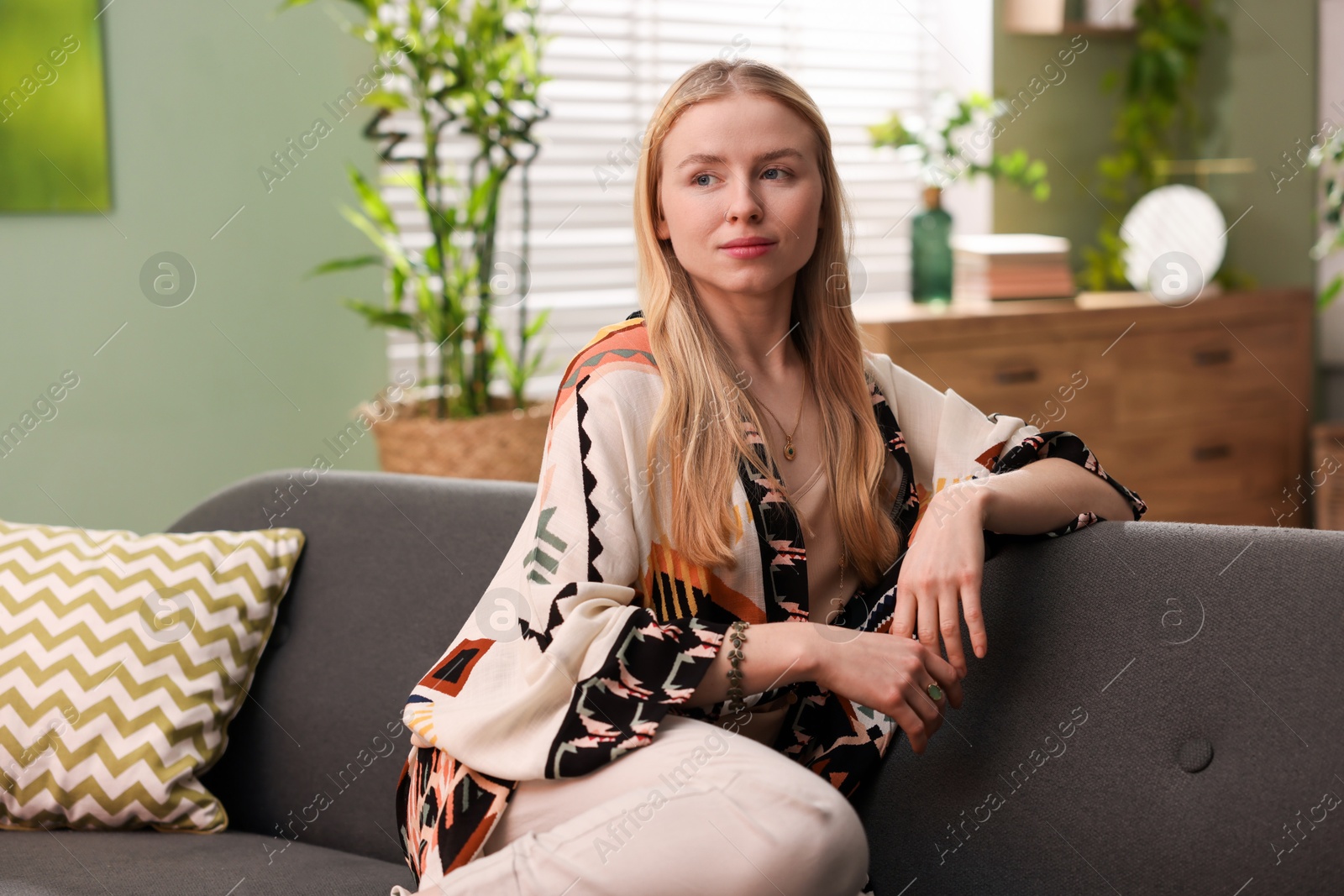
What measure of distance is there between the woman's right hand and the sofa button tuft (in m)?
0.22

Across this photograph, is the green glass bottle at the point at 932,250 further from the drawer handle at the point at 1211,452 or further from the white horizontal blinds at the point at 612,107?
the drawer handle at the point at 1211,452

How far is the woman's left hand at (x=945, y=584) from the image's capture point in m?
1.21

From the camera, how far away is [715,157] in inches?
51.6

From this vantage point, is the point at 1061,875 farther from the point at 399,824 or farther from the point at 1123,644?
the point at 399,824

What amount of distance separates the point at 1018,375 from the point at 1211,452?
89 centimetres

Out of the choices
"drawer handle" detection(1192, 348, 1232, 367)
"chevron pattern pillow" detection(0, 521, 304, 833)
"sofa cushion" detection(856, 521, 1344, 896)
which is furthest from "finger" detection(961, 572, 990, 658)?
"drawer handle" detection(1192, 348, 1232, 367)

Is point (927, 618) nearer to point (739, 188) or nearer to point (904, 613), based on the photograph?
point (904, 613)

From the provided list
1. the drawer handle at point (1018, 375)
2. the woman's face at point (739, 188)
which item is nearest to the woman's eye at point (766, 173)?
the woman's face at point (739, 188)

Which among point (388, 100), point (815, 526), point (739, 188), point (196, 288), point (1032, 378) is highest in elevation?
point (388, 100)

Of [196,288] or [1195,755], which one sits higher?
[196,288]

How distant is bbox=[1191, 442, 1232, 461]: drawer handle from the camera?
4.05m

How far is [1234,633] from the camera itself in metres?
1.20

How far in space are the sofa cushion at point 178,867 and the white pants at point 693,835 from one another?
333mm

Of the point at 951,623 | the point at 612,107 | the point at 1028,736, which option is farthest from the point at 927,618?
the point at 612,107
